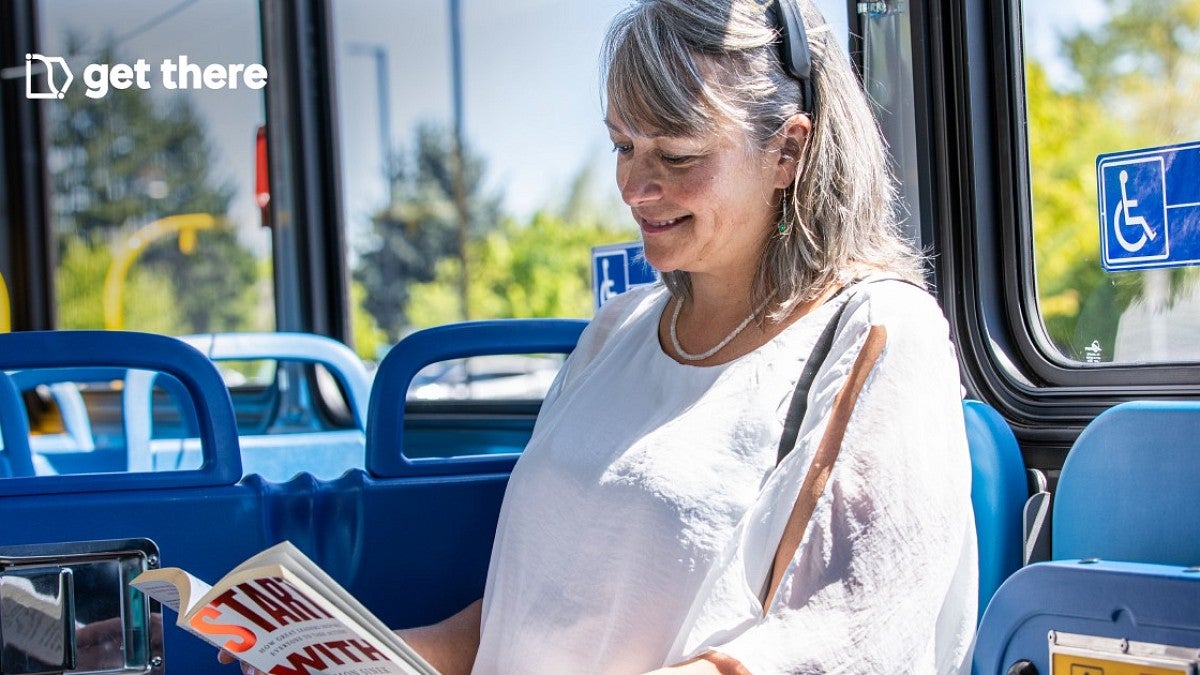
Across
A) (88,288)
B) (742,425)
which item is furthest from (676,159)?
(88,288)

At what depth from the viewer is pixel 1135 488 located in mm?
1270

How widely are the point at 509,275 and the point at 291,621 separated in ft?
21.0

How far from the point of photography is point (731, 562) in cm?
126

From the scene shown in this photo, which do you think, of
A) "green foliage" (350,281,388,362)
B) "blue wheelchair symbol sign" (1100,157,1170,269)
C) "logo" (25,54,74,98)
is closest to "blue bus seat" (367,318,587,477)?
"blue wheelchair symbol sign" (1100,157,1170,269)

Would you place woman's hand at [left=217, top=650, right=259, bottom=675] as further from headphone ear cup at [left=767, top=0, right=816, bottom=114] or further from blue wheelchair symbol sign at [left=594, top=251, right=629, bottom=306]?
blue wheelchair symbol sign at [left=594, top=251, right=629, bottom=306]

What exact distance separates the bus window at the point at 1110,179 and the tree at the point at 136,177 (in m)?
3.18

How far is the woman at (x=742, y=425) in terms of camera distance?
1211 mm

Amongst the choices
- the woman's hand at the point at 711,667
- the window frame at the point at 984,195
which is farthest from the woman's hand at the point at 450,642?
the window frame at the point at 984,195

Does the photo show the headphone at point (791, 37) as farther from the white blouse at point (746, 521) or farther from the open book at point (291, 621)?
the open book at point (291, 621)

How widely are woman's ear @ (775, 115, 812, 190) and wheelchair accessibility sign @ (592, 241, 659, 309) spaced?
2.85ft

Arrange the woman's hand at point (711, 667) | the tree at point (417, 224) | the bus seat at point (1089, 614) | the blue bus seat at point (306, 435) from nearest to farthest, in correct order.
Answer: the bus seat at point (1089, 614) < the woman's hand at point (711, 667) < the blue bus seat at point (306, 435) < the tree at point (417, 224)

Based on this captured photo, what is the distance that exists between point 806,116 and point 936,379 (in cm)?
36

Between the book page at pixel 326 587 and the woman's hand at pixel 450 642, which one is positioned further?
the woman's hand at pixel 450 642

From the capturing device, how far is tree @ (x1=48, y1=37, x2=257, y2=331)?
457 centimetres
